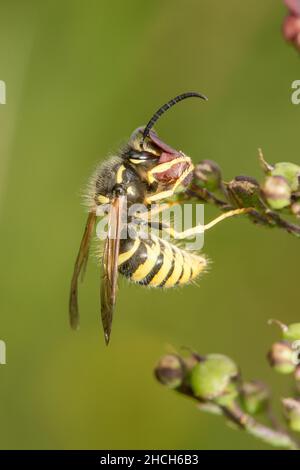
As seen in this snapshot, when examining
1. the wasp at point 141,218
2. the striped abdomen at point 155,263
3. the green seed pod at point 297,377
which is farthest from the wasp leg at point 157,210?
the green seed pod at point 297,377

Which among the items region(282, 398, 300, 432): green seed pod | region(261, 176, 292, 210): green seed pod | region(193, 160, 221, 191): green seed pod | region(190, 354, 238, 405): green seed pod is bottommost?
region(282, 398, 300, 432): green seed pod

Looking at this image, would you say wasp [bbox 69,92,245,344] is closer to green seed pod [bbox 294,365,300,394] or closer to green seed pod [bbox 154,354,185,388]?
green seed pod [bbox 154,354,185,388]

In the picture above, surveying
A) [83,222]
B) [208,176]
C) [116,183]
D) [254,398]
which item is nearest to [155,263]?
[116,183]

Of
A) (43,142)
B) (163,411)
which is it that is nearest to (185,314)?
(163,411)

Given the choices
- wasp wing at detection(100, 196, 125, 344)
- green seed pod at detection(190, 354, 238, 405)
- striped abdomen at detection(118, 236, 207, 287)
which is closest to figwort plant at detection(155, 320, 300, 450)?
green seed pod at detection(190, 354, 238, 405)

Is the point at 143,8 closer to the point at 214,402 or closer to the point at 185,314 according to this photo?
the point at 185,314

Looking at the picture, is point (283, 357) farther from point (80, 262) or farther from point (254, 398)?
point (80, 262)
